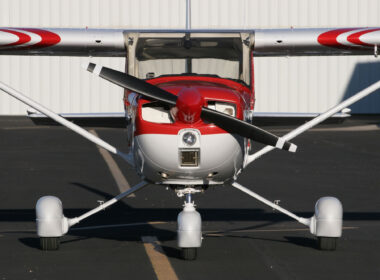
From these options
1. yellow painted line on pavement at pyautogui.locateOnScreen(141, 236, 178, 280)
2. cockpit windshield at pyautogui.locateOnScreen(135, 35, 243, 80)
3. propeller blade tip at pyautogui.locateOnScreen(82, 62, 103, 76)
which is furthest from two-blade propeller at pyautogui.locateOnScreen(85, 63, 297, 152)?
yellow painted line on pavement at pyautogui.locateOnScreen(141, 236, 178, 280)

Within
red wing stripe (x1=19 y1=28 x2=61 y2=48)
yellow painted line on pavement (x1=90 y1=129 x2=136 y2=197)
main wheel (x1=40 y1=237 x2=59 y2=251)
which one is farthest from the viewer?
yellow painted line on pavement (x1=90 y1=129 x2=136 y2=197)

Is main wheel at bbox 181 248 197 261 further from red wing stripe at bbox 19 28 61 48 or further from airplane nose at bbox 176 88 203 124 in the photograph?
red wing stripe at bbox 19 28 61 48

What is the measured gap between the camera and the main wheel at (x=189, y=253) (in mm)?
7473

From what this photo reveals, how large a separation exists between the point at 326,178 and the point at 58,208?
7.16 metres

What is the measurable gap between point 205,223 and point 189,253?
2.23 m

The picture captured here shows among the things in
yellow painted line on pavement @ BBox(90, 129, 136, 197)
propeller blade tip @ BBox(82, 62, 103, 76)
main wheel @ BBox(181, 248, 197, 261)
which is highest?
A: propeller blade tip @ BBox(82, 62, 103, 76)

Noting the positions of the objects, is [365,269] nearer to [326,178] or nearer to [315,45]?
[315,45]

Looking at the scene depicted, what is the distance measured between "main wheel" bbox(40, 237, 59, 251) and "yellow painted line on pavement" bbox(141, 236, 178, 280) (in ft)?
2.54

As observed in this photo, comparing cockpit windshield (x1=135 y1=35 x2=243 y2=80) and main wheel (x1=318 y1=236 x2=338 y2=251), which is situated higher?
cockpit windshield (x1=135 y1=35 x2=243 y2=80)

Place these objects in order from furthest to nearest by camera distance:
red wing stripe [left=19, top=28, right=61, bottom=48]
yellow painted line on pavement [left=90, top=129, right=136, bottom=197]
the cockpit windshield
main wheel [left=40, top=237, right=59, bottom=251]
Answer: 1. yellow painted line on pavement [left=90, top=129, right=136, bottom=197]
2. red wing stripe [left=19, top=28, right=61, bottom=48]
3. the cockpit windshield
4. main wheel [left=40, top=237, right=59, bottom=251]

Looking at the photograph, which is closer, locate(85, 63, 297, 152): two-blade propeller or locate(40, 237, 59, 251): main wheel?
locate(85, 63, 297, 152): two-blade propeller

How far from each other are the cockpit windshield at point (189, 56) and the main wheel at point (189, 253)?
1.73 metres

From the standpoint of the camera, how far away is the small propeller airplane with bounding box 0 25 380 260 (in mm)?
7125

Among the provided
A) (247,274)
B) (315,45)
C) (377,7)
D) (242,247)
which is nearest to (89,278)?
(247,274)
